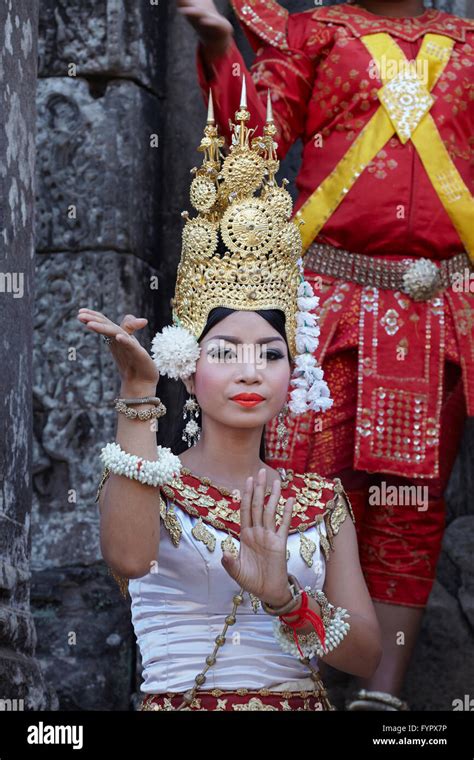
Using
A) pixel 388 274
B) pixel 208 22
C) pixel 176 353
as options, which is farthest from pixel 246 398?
pixel 388 274

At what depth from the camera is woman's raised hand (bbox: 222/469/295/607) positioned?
11.1 ft

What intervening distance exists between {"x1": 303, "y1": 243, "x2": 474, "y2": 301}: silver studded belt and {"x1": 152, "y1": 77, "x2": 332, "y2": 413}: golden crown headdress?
88cm

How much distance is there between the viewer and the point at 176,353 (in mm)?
3719

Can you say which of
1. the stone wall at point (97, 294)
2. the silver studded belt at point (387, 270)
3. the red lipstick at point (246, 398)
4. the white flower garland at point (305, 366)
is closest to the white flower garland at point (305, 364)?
the white flower garland at point (305, 366)

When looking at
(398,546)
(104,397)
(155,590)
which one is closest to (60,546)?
(104,397)

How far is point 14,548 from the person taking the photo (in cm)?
393

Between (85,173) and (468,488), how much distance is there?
5.19ft

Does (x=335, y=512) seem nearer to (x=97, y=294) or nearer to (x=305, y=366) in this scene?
(x=305, y=366)

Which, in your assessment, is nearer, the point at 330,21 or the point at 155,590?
the point at 155,590

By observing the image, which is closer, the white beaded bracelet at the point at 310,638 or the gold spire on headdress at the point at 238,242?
the white beaded bracelet at the point at 310,638

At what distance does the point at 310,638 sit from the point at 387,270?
1.55 meters

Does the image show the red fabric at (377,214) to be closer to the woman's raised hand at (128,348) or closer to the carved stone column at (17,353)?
the carved stone column at (17,353)

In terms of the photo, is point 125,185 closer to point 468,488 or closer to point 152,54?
point 152,54

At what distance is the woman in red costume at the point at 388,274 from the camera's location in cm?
473
